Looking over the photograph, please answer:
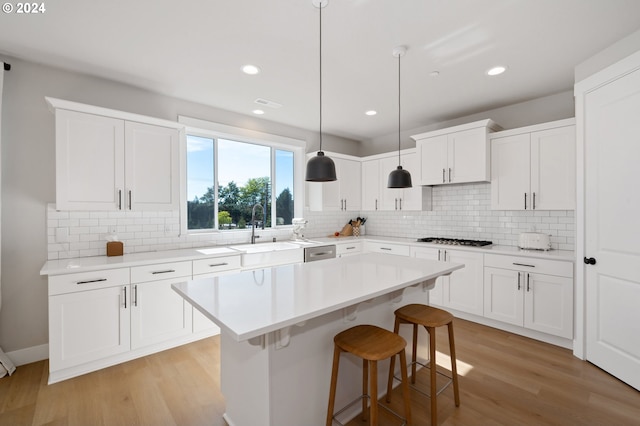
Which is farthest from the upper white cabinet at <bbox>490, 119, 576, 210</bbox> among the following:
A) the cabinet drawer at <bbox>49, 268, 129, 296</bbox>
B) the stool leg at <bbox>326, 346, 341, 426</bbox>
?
the cabinet drawer at <bbox>49, 268, 129, 296</bbox>

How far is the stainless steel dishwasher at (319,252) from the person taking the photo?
13.2ft

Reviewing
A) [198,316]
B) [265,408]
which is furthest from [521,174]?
[198,316]

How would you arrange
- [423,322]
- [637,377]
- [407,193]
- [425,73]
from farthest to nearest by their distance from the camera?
1. [407,193]
2. [425,73]
3. [637,377]
4. [423,322]

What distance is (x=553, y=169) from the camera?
328 centimetres

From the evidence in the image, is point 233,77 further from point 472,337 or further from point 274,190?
point 472,337

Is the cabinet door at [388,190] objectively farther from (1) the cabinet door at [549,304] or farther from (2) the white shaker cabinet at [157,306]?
(2) the white shaker cabinet at [157,306]

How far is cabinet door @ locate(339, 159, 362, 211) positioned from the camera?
5.09 meters

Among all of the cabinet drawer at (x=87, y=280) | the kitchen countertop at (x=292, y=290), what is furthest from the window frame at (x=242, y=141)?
the kitchen countertop at (x=292, y=290)

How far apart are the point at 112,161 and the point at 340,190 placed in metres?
3.22

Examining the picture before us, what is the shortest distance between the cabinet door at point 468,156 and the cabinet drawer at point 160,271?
11.5 feet

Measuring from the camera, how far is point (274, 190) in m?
4.68

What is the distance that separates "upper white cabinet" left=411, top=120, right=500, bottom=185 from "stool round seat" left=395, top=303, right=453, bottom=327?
229 centimetres

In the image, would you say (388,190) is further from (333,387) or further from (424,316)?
(333,387)

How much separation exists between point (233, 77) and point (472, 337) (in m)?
3.78
